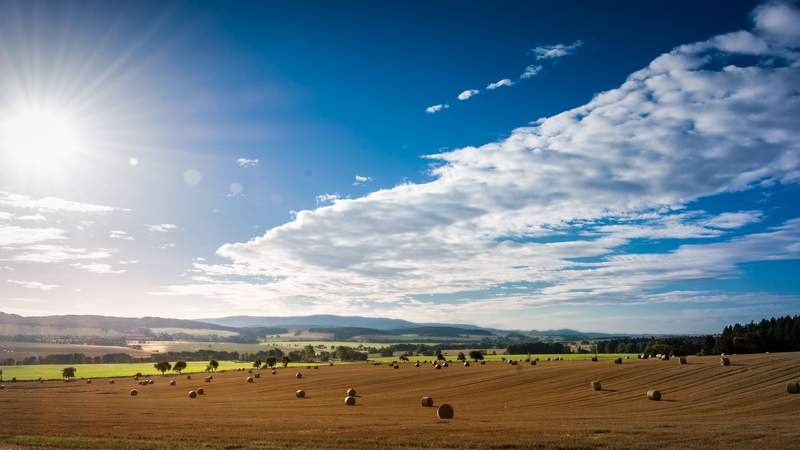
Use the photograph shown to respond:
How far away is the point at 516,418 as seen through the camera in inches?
1219

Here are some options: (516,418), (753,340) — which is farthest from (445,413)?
(753,340)

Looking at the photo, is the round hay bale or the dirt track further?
the round hay bale

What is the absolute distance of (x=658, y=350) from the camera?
3959 inches

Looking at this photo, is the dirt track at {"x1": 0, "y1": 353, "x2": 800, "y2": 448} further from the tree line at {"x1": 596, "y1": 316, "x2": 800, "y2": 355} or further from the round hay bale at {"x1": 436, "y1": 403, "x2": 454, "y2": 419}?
Result: the tree line at {"x1": 596, "y1": 316, "x2": 800, "y2": 355}

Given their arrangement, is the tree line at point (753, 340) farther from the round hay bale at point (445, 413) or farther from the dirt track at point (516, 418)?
the round hay bale at point (445, 413)

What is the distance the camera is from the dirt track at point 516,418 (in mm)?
21672

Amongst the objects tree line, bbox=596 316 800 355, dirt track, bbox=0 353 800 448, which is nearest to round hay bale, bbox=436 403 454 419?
dirt track, bbox=0 353 800 448

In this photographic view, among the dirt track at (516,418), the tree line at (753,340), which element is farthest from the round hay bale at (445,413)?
the tree line at (753,340)

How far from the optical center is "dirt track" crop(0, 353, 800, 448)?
2167cm

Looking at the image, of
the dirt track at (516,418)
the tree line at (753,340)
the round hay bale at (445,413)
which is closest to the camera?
the dirt track at (516,418)

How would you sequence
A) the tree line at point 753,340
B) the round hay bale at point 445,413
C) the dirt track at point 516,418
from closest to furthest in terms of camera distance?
the dirt track at point 516,418, the round hay bale at point 445,413, the tree line at point 753,340

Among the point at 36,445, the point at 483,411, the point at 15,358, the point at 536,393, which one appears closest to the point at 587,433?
the point at 483,411

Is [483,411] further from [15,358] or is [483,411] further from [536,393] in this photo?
[15,358]

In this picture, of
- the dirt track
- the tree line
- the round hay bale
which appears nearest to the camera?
the dirt track
